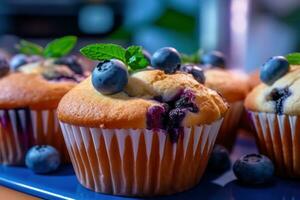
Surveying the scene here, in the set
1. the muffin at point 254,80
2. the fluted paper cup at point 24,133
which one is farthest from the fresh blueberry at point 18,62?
the muffin at point 254,80

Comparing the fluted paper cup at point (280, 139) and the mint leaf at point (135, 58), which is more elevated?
the mint leaf at point (135, 58)

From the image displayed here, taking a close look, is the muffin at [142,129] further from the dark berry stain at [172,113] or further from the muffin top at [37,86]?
the muffin top at [37,86]

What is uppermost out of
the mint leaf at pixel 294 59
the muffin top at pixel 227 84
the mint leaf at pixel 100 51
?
the mint leaf at pixel 100 51

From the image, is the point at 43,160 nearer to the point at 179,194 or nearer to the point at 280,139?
the point at 179,194

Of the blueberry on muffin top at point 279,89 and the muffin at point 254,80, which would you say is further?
the muffin at point 254,80

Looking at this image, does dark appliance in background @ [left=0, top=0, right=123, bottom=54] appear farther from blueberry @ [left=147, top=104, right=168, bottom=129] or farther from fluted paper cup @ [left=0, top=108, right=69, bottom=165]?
blueberry @ [left=147, top=104, right=168, bottom=129]

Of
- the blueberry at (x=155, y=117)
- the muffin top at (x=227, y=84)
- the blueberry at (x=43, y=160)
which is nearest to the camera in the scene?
the blueberry at (x=155, y=117)

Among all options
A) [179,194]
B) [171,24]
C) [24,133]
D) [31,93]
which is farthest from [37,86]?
[171,24]

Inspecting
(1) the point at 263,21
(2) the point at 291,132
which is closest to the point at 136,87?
(2) the point at 291,132
